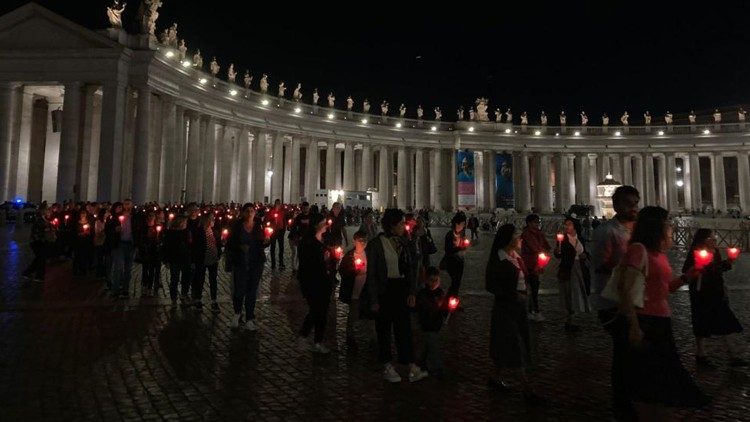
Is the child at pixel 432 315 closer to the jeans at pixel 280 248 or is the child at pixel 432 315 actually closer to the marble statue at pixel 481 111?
the jeans at pixel 280 248

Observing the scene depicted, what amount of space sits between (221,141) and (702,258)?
171 feet

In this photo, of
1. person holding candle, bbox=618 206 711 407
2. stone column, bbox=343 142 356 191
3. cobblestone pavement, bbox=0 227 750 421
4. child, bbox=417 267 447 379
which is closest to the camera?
person holding candle, bbox=618 206 711 407

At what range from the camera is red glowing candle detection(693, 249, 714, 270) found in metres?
7.78

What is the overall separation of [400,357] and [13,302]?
10.7 m

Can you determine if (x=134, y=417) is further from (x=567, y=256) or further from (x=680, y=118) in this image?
(x=680, y=118)

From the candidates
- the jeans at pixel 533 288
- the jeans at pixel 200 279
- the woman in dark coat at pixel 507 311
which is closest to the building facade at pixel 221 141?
the jeans at pixel 200 279

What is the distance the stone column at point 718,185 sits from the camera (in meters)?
73.1

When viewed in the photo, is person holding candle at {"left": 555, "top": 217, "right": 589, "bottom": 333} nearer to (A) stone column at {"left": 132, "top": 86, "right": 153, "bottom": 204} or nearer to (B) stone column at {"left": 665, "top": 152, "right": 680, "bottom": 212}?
(A) stone column at {"left": 132, "top": 86, "right": 153, "bottom": 204}

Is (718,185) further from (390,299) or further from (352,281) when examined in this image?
(390,299)

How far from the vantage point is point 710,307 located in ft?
26.1

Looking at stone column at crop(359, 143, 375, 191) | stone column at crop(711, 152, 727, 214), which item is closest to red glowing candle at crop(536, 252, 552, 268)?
stone column at crop(359, 143, 375, 191)

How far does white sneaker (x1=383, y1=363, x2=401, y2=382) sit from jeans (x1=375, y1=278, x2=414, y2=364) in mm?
119

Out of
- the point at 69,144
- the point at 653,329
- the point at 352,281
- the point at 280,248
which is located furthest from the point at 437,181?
the point at 653,329

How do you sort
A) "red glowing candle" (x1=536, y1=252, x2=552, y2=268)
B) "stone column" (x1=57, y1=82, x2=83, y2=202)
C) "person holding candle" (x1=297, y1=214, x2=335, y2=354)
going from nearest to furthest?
"person holding candle" (x1=297, y1=214, x2=335, y2=354)
"red glowing candle" (x1=536, y1=252, x2=552, y2=268)
"stone column" (x1=57, y1=82, x2=83, y2=202)
